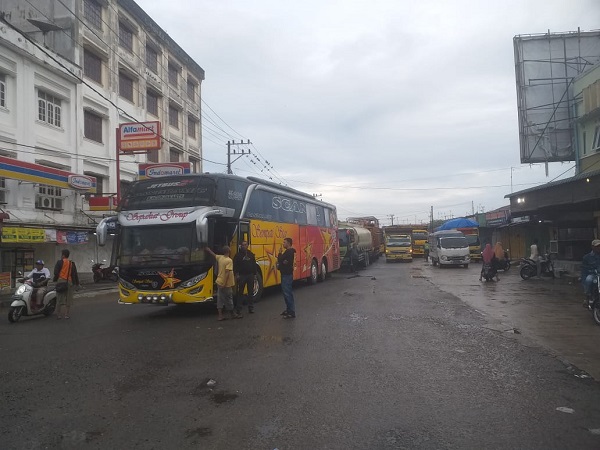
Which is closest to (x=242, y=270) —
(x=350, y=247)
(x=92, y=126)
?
(x=350, y=247)

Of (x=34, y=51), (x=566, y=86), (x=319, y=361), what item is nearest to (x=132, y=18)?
(x=34, y=51)

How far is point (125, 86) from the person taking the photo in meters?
29.4

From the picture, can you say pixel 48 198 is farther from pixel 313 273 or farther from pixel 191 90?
pixel 191 90

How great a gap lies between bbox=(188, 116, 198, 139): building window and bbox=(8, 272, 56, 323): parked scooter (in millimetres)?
28314

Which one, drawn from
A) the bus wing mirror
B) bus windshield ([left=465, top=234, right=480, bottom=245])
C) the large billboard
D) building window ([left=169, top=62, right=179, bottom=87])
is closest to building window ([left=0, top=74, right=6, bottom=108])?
the bus wing mirror

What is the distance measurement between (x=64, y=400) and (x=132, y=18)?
97.5 ft

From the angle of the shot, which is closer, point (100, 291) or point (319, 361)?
point (319, 361)

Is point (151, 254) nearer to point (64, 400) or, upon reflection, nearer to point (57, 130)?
point (64, 400)

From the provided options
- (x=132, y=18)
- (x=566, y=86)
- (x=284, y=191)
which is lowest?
(x=284, y=191)

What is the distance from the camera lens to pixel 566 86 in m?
27.3

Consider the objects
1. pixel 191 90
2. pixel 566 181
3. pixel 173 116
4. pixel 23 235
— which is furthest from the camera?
pixel 191 90

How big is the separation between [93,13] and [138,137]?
763 centimetres

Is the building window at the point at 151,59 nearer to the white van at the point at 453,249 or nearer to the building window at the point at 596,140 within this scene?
the white van at the point at 453,249

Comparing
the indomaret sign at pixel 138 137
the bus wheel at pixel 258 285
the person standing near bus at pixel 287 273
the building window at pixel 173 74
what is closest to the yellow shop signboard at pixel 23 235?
the indomaret sign at pixel 138 137
